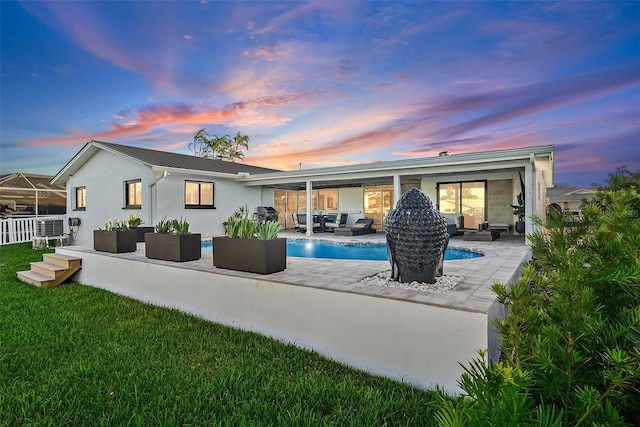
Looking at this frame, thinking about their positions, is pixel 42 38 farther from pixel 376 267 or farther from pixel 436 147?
pixel 436 147

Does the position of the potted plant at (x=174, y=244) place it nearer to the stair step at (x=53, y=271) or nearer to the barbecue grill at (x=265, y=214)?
the stair step at (x=53, y=271)

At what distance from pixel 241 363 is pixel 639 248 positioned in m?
3.32

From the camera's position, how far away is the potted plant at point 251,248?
4789 millimetres

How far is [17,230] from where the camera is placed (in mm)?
15352

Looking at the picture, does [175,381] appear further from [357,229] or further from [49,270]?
[357,229]

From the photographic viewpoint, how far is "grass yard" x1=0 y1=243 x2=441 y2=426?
2643 mm

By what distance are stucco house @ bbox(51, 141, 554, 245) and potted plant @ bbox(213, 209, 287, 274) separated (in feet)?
25.4

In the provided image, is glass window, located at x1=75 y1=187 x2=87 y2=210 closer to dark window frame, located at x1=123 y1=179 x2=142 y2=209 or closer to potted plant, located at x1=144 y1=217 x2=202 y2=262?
dark window frame, located at x1=123 y1=179 x2=142 y2=209

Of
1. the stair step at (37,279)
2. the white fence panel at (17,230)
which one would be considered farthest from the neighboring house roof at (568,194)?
the white fence panel at (17,230)

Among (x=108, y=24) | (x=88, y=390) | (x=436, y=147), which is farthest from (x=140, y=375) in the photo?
(x=436, y=147)

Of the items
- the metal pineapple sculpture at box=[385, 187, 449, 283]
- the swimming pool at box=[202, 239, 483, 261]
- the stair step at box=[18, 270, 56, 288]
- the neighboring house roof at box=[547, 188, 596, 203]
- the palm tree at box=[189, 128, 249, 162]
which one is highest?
the palm tree at box=[189, 128, 249, 162]

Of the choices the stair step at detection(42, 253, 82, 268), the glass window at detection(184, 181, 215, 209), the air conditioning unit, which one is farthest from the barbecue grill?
the stair step at detection(42, 253, 82, 268)

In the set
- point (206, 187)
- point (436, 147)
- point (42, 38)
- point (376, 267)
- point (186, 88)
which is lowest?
point (376, 267)

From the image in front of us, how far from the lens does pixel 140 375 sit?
3.29 meters
